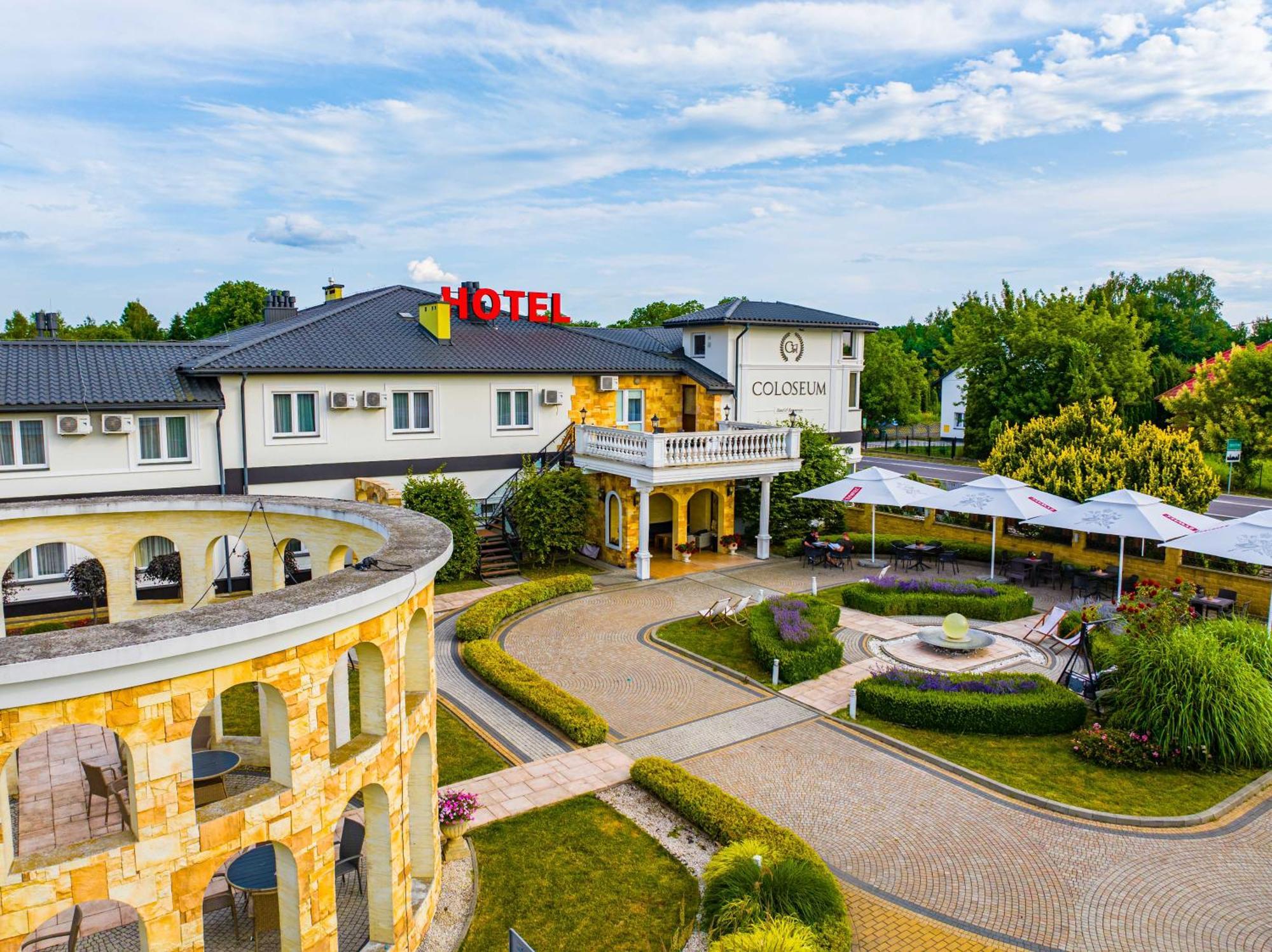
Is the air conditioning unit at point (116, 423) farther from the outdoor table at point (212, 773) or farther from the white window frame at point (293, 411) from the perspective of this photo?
the outdoor table at point (212, 773)

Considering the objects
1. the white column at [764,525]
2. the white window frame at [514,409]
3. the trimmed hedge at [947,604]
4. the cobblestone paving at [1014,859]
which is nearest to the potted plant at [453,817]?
the cobblestone paving at [1014,859]

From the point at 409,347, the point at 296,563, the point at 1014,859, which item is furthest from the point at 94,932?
the point at 409,347

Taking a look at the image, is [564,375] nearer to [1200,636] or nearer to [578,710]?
[578,710]

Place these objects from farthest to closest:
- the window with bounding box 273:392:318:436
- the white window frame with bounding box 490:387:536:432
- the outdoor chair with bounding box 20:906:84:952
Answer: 1. the white window frame with bounding box 490:387:536:432
2. the window with bounding box 273:392:318:436
3. the outdoor chair with bounding box 20:906:84:952

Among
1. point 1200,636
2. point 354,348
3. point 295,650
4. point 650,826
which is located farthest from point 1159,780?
point 354,348

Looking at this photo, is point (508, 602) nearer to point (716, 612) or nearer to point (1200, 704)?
point (716, 612)

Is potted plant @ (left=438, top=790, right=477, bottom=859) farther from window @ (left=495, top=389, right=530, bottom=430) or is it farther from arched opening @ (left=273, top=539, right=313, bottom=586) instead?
window @ (left=495, top=389, right=530, bottom=430)

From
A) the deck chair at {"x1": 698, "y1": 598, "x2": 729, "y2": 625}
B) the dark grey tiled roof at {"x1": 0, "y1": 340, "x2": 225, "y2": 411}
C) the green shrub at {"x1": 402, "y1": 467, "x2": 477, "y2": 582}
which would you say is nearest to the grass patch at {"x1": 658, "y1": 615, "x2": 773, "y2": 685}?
the deck chair at {"x1": 698, "y1": 598, "x2": 729, "y2": 625}
